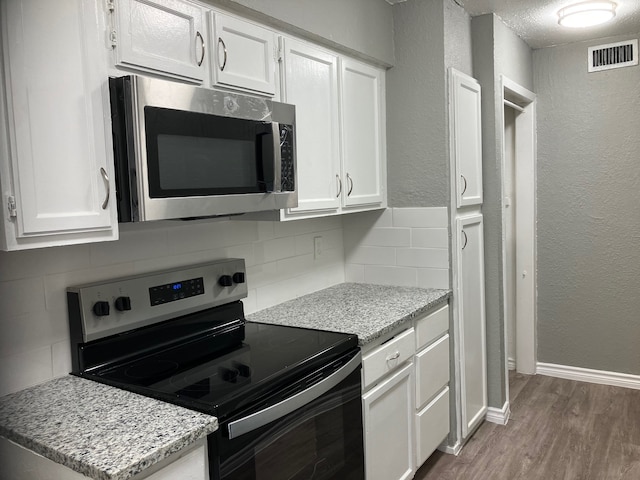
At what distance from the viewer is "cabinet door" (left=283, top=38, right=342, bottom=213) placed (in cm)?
220

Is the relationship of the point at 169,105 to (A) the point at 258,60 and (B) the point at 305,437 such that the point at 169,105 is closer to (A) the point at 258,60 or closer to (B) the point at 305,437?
(A) the point at 258,60

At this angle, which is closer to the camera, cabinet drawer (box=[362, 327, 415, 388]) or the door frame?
cabinet drawer (box=[362, 327, 415, 388])

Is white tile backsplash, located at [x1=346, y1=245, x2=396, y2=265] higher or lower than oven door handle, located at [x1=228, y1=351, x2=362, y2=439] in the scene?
higher

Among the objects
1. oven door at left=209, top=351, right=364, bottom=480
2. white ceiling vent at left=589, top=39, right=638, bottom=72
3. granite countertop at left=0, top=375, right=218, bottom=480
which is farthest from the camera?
white ceiling vent at left=589, top=39, right=638, bottom=72

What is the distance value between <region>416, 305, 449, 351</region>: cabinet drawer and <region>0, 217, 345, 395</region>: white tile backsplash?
0.60 metres

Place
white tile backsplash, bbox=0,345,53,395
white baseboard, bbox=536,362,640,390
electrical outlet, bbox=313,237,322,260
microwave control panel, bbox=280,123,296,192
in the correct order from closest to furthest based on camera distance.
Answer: white tile backsplash, bbox=0,345,53,395 → microwave control panel, bbox=280,123,296,192 → electrical outlet, bbox=313,237,322,260 → white baseboard, bbox=536,362,640,390

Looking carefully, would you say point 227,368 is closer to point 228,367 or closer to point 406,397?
point 228,367

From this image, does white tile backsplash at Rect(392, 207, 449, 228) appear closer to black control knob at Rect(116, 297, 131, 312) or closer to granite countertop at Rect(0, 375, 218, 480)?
black control knob at Rect(116, 297, 131, 312)

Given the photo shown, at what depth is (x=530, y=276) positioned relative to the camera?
3984 millimetres

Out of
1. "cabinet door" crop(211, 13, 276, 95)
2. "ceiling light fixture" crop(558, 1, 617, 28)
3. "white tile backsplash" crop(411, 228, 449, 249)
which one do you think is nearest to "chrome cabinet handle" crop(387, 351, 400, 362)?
"white tile backsplash" crop(411, 228, 449, 249)

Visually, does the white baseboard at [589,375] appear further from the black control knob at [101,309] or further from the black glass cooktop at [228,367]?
the black control knob at [101,309]

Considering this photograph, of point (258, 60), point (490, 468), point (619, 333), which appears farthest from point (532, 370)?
point (258, 60)

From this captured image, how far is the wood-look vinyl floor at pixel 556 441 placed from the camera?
2.75 meters

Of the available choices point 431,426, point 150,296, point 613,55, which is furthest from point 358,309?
point 613,55
